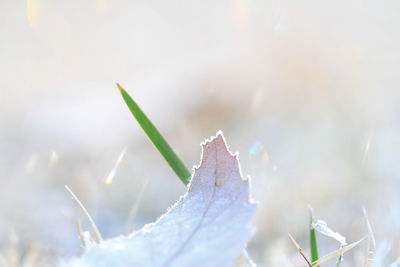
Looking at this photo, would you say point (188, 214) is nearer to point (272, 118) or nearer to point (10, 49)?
point (272, 118)

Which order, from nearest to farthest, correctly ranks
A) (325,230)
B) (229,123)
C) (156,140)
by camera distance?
(325,230) → (156,140) → (229,123)

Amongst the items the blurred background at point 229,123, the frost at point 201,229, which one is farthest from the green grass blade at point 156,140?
the frost at point 201,229

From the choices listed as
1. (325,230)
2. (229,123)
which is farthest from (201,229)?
(229,123)

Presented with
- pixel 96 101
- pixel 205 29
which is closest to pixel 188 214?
pixel 96 101

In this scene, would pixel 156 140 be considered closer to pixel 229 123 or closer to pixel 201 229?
pixel 201 229

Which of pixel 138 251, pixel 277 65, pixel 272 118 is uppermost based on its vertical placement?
pixel 277 65

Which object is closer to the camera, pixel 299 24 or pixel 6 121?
pixel 6 121
